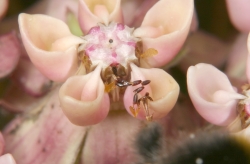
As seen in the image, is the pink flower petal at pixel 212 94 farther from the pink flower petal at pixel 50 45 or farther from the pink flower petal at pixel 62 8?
the pink flower petal at pixel 62 8

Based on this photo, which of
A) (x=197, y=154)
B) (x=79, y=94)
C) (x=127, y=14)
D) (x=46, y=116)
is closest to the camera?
(x=197, y=154)

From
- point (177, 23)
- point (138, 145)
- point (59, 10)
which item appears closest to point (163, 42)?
point (177, 23)

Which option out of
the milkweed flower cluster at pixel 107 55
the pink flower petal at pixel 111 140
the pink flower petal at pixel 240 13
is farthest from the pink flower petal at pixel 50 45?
the pink flower petal at pixel 240 13

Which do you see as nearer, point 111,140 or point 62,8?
point 111,140

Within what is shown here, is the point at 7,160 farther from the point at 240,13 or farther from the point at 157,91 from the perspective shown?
the point at 240,13

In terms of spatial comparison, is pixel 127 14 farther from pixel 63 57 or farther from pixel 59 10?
pixel 63 57

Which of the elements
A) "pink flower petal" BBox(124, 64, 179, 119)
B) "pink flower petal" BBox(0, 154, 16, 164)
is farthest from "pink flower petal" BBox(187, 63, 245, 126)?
"pink flower petal" BBox(0, 154, 16, 164)

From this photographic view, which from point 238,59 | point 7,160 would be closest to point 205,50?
point 238,59
